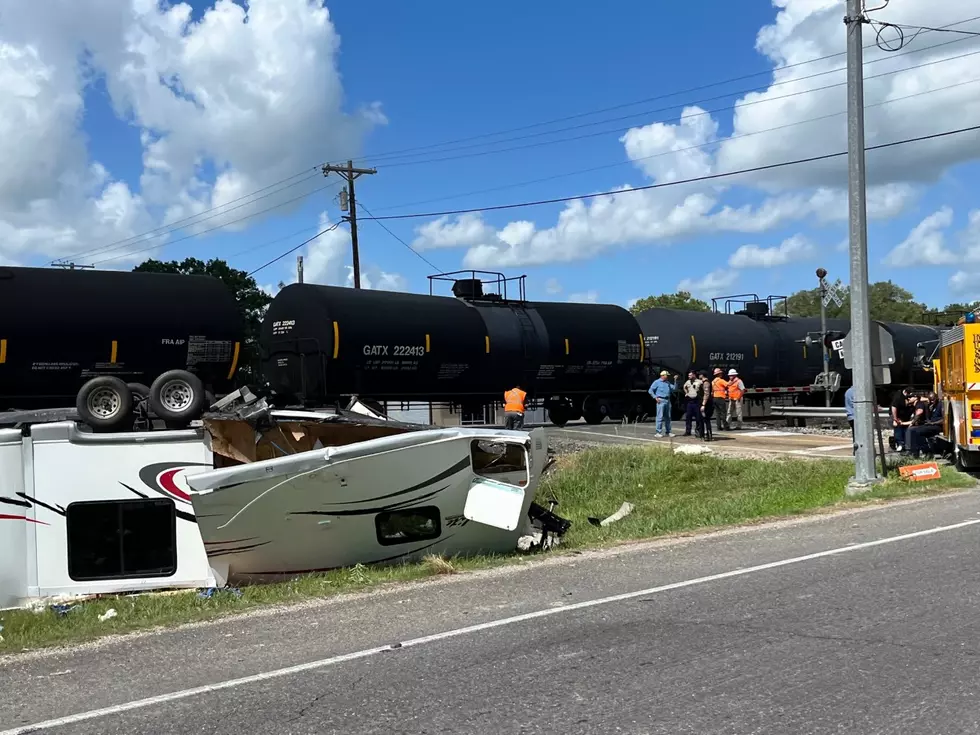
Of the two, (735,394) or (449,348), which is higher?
(449,348)

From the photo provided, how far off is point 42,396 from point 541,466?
11387mm

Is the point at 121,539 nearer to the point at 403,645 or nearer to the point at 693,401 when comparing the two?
the point at 403,645

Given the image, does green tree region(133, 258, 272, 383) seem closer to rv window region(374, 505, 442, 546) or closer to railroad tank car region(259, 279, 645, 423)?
railroad tank car region(259, 279, 645, 423)

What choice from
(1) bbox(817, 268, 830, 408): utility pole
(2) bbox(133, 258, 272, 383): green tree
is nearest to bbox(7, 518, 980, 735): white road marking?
(1) bbox(817, 268, 830, 408): utility pole

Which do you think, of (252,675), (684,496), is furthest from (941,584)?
(684,496)

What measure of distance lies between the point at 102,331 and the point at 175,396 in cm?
636

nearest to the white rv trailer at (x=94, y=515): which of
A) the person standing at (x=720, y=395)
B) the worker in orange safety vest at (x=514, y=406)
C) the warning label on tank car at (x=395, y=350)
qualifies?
the warning label on tank car at (x=395, y=350)

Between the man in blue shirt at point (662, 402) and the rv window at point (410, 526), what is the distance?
13.6 metres

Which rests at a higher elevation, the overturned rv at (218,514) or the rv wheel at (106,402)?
the rv wheel at (106,402)

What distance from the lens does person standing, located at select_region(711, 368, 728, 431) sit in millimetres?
23469

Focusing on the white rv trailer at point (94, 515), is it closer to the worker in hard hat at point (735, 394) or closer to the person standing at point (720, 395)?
the person standing at point (720, 395)

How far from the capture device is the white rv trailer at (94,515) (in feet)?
29.5

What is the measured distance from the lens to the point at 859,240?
14.2 meters

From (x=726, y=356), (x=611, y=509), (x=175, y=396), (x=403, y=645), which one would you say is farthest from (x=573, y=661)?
(x=726, y=356)
